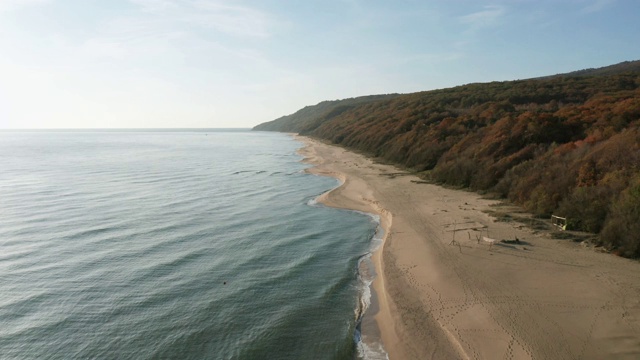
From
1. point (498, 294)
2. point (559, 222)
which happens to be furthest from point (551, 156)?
point (498, 294)

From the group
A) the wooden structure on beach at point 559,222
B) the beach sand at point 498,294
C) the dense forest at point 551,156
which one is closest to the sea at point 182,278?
the beach sand at point 498,294

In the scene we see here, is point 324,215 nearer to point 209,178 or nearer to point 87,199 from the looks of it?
point 87,199

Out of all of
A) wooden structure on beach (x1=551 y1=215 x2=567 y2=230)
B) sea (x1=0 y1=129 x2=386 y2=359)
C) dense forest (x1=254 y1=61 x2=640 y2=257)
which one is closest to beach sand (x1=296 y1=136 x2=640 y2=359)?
wooden structure on beach (x1=551 y1=215 x2=567 y2=230)

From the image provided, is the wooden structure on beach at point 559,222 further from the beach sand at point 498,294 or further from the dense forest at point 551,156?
the beach sand at point 498,294

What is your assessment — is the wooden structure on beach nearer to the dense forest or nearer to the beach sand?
the dense forest

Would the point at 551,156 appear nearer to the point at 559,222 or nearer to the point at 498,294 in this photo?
the point at 559,222
